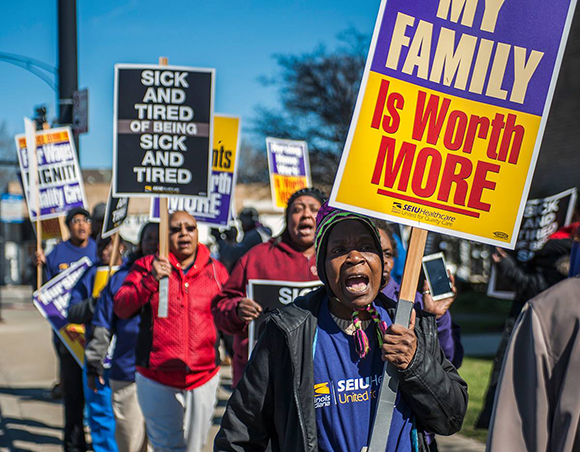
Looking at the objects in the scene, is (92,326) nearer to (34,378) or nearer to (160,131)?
(160,131)

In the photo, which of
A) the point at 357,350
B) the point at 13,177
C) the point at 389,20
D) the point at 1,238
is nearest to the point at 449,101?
the point at 389,20

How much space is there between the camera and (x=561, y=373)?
1729mm

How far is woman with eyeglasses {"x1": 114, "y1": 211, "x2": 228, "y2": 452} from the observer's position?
15.0 feet

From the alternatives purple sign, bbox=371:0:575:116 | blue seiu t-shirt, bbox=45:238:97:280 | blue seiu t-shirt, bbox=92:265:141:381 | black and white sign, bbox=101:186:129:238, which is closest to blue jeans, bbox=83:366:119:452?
blue seiu t-shirt, bbox=92:265:141:381

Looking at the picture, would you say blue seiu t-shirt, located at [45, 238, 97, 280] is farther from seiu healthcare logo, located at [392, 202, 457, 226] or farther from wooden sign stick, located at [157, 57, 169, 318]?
seiu healthcare logo, located at [392, 202, 457, 226]

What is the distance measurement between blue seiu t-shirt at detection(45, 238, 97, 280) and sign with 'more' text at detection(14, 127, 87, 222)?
0.73m

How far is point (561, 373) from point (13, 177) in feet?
184

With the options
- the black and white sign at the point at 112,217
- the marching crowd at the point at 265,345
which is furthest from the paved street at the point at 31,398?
the black and white sign at the point at 112,217

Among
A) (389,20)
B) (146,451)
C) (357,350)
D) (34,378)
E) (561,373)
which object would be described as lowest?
(34,378)

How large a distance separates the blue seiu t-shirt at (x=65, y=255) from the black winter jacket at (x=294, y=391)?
544 centimetres

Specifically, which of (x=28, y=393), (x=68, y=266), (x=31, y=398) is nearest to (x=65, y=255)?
(x=68, y=266)

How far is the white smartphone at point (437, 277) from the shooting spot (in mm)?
3664

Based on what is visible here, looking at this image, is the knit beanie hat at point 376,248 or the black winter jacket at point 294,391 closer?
the black winter jacket at point 294,391

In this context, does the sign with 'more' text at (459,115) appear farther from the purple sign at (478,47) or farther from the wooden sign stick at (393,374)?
the wooden sign stick at (393,374)
